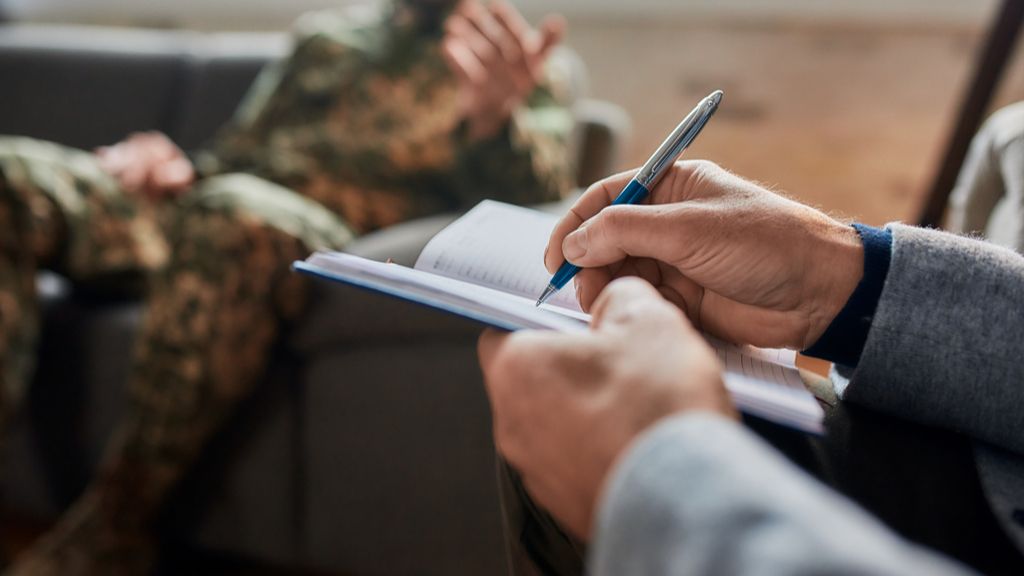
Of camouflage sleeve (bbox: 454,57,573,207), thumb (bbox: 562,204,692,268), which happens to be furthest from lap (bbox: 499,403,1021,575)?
camouflage sleeve (bbox: 454,57,573,207)

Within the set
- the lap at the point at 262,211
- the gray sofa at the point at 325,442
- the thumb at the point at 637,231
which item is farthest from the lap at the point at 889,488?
the lap at the point at 262,211

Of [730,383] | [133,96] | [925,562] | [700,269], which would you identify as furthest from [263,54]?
[925,562]

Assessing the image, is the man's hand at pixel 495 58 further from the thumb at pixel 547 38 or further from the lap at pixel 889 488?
the lap at pixel 889 488

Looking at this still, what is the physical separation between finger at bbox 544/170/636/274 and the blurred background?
4.17ft

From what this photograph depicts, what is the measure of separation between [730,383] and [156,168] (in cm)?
123

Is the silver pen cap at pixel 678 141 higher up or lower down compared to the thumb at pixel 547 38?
lower down

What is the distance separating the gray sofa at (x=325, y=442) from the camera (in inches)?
35.9

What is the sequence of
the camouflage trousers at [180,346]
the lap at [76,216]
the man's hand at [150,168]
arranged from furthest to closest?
the man's hand at [150,168], the lap at [76,216], the camouflage trousers at [180,346]

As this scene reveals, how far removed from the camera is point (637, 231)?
1.41 ft

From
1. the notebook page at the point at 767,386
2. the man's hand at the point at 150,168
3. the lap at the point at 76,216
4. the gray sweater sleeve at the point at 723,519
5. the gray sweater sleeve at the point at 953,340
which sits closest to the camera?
the gray sweater sleeve at the point at 723,519

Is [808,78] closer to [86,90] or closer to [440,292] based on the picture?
[440,292]

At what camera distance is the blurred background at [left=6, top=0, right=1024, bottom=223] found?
1708mm

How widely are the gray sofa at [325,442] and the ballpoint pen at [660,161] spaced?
0.36 m

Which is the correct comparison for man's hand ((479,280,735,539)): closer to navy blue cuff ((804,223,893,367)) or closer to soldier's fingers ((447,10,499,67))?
navy blue cuff ((804,223,893,367))
